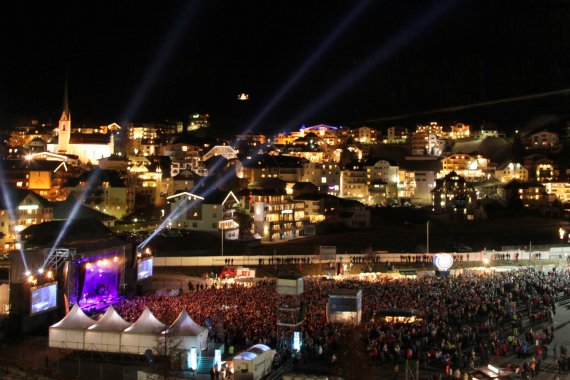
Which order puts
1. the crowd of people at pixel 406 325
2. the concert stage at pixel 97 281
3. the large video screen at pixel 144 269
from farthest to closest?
the large video screen at pixel 144 269 < the concert stage at pixel 97 281 < the crowd of people at pixel 406 325

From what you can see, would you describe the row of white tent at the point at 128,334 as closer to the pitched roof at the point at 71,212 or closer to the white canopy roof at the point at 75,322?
the white canopy roof at the point at 75,322

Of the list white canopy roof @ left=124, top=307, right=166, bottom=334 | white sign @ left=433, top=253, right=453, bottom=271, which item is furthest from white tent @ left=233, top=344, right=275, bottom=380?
white sign @ left=433, top=253, right=453, bottom=271

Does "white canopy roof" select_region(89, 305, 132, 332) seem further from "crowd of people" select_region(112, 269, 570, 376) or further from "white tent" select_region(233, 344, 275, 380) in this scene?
"white tent" select_region(233, 344, 275, 380)

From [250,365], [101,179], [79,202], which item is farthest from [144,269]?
[101,179]

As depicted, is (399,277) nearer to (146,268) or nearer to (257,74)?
(146,268)

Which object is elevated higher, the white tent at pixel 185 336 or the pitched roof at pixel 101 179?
the pitched roof at pixel 101 179

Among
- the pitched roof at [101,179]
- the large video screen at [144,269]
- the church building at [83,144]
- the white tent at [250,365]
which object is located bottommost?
the white tent at [250,365]

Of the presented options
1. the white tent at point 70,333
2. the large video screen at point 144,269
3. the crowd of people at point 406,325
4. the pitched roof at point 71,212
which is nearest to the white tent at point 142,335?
the white tent at point 70,333
